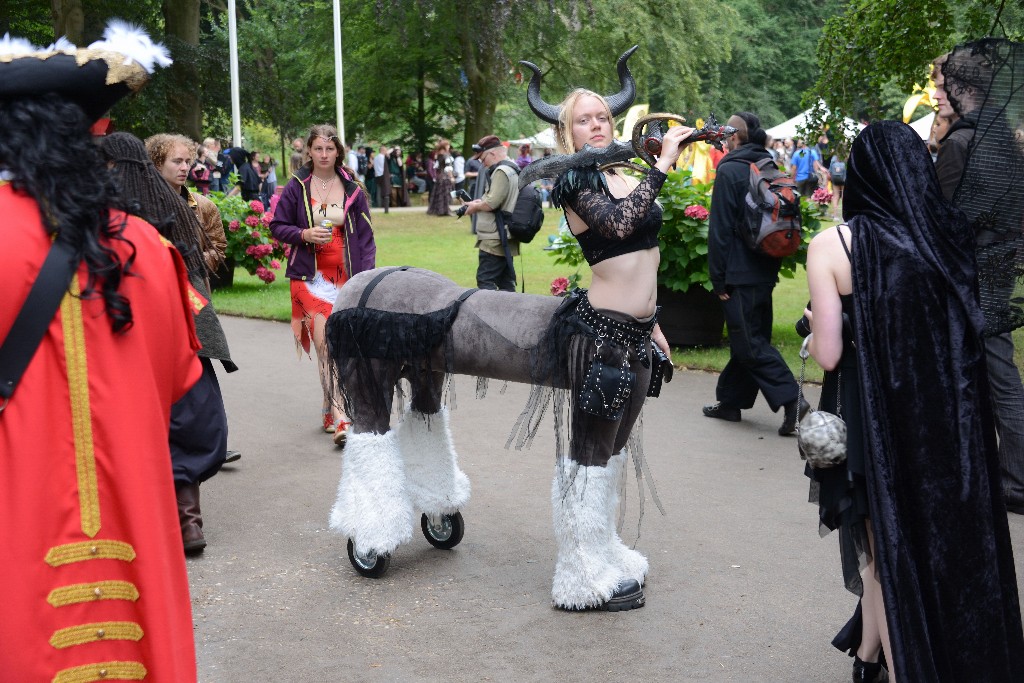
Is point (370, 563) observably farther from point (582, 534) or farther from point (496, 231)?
point (496, 231)

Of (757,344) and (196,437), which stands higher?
(757,344)

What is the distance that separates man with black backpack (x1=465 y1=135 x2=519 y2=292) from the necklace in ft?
7.94

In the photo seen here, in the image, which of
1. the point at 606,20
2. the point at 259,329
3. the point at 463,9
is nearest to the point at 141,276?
the point at 259,329

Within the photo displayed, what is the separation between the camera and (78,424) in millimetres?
2688

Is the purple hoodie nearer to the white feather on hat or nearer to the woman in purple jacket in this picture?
the woman in purple jacket

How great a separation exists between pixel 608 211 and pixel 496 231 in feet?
19.1

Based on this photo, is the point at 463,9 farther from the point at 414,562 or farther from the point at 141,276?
the point at 141,276

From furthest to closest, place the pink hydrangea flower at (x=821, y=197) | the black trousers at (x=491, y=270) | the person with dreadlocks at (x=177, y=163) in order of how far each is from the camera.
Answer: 1. the black trousers at (x=491, y=270)
2. the pink hydrangea flower at (x=821, y=197)
3. the person with dreadlocks at (x=177, y=163)

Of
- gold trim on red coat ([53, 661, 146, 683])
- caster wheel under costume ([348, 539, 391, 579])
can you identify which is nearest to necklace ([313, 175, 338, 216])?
caster wheel under costume ([348, 539, 391, 579])

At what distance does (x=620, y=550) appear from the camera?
15.8 ft

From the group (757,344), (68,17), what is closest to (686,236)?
(757,344)

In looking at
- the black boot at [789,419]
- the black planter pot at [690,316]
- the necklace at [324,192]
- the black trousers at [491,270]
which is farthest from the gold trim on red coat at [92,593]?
the black planter pot at [690,316]

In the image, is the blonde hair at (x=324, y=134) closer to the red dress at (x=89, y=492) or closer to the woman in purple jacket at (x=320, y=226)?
the woman in purple jacket at (x=320, y=226)

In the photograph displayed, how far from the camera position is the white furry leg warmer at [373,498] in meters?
4.93
